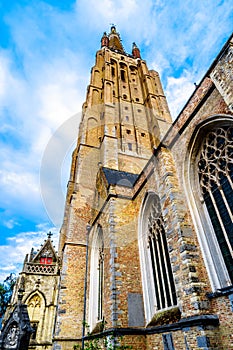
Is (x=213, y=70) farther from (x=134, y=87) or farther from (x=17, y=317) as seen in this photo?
(x=134, y=87)

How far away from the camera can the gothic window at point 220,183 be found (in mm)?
5516

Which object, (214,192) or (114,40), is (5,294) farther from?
(114,40)

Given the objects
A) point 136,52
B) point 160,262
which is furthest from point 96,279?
point 136,52

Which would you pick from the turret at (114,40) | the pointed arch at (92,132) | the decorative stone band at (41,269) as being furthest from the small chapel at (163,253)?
the turret at (114,40)

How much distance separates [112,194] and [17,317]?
601cm

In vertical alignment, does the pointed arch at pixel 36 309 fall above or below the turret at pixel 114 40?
below

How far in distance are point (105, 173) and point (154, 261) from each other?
6.65 m

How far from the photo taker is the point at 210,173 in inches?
249

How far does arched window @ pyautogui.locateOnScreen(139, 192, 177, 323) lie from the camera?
7.21 m

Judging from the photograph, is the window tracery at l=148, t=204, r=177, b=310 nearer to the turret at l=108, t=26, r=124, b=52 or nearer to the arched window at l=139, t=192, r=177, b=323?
the arched window at l=139, t=192, r=177, b=323

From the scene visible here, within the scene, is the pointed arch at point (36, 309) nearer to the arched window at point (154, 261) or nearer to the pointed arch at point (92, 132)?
the arched window at point (154, 261)

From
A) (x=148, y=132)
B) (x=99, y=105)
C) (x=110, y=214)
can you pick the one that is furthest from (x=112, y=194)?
(x=99, y=105)

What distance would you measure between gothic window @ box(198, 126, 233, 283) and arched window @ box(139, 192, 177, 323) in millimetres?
2327

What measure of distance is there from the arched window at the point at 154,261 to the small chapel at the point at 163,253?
3 centimetres
